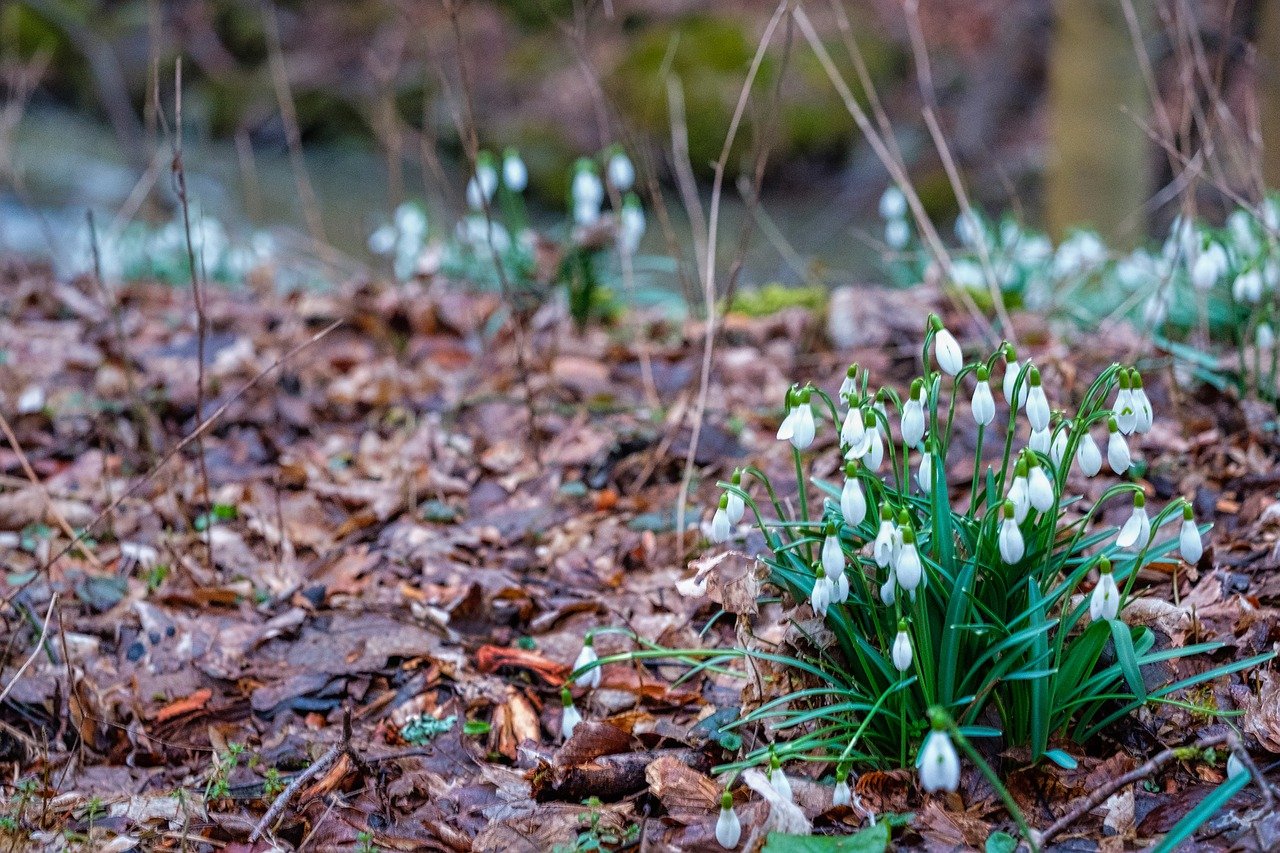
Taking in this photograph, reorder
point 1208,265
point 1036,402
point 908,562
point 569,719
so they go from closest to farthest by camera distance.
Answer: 1. point 908,562
2. point 1036,402
3. point 569,719
4. point 1208,265

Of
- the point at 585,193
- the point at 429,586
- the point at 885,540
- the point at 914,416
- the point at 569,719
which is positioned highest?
the point at 914,416

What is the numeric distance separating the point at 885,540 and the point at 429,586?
1460 mm

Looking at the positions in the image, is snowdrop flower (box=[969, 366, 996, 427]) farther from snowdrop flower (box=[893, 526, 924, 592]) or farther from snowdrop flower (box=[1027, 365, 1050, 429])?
snowdrop flower (box=[893, 526, 924, 592])

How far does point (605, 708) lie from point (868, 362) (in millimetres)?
1919

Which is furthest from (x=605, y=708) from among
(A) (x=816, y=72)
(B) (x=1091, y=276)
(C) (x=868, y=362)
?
(A) (x=816, y=72)

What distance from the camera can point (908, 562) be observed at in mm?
1602

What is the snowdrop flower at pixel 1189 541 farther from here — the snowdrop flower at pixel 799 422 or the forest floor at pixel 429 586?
the snowdrop flower at pixel 799 422

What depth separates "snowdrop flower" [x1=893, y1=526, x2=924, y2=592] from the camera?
5.26 ft

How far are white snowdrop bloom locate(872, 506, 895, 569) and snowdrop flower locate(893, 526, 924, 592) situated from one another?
0.04m

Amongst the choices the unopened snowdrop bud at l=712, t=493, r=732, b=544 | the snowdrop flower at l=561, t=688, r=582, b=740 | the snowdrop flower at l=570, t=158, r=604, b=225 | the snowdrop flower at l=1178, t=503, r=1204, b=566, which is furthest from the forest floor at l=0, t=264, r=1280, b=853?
the snowdrop flower at l=570, t=158, r=604, b=225

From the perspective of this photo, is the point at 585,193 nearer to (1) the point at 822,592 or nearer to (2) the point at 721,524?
(2) the point at 721,524

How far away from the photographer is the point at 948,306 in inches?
171

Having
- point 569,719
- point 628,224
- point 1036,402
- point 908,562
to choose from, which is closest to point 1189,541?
point 1036,402

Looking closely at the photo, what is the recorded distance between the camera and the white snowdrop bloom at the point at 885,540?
164 cm
